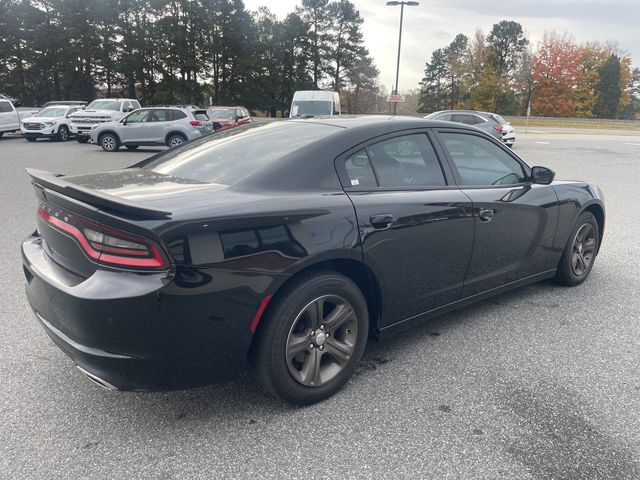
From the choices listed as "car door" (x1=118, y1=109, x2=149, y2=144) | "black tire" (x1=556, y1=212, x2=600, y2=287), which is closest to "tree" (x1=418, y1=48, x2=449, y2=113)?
"car door" (x1=118, y1=109, x2=149, y2=144)

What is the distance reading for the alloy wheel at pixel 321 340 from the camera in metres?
2.59

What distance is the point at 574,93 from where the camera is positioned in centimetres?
6406

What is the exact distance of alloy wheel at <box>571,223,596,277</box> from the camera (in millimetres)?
4480

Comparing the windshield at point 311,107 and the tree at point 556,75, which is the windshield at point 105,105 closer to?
the windshield at point 311,107

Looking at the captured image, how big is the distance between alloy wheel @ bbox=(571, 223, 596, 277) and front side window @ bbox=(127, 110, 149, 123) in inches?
660

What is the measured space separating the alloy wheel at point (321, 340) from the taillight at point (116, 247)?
79cm

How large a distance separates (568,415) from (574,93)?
71958 mm

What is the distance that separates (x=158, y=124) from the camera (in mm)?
17984

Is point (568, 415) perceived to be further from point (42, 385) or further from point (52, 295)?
point (42, 385)

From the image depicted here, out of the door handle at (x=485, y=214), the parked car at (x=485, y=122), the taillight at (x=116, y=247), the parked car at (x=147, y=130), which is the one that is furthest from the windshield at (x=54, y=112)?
the door handle at (x=485, y=214)

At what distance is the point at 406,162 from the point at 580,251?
239 cm

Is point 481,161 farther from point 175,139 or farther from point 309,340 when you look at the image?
point 175,139

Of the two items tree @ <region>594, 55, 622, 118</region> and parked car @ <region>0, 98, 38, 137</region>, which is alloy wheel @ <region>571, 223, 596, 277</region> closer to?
parked car @ <region>0, 98, 38, 137</region>

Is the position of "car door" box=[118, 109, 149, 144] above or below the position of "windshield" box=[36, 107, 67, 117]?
below
